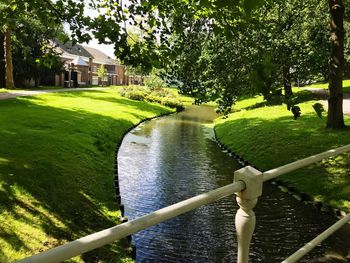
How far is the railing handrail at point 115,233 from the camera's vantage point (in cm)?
171

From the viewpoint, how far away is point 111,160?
20.0 meters

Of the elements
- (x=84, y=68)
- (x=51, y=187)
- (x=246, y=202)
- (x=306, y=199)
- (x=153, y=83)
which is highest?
(x=84, y=68)

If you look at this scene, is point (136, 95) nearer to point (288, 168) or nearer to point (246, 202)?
point (288, 168)

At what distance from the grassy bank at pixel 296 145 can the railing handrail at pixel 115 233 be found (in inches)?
339

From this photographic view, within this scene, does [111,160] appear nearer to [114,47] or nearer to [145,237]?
[145,237]

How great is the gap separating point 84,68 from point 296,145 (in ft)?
246

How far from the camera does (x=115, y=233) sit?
2.03m

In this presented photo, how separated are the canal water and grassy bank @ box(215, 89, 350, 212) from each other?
3.49 feet

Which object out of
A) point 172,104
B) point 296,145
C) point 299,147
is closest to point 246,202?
point 299,147

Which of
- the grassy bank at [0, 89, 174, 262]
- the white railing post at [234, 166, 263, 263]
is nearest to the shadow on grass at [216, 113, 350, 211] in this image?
the grassy bank at [0, 89, 174, 262]

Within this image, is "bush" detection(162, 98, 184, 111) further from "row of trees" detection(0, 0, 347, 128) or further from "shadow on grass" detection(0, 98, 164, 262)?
"shadow on grass" detection(0, 98, 164, 262)

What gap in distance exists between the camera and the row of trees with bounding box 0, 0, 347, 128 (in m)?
5.70

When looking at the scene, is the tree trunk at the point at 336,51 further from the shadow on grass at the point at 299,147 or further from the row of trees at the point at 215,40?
the shadow on grass at the point at 299,147

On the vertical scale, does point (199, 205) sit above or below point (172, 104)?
above
